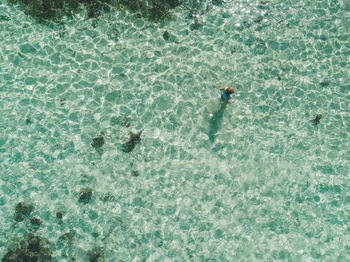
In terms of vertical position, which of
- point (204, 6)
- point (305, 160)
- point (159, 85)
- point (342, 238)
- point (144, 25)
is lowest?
point (342, 238)

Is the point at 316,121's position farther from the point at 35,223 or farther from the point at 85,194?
the point at 35,223

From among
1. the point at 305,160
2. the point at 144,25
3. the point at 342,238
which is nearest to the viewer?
the point at 342,238

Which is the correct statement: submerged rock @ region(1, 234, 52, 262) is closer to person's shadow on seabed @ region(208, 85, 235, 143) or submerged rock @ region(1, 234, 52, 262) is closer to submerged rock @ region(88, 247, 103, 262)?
submerged rock @ region(88, 247, 103, 262)

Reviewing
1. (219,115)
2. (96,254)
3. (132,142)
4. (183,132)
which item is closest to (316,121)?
(219,115)

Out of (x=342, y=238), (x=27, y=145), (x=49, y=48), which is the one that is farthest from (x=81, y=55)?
(x=342, y=238)

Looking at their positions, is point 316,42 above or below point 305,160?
above

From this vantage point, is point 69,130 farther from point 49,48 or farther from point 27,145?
point 49,48
